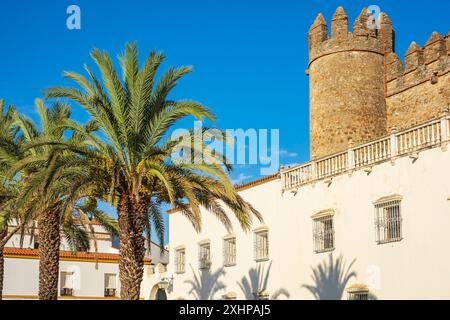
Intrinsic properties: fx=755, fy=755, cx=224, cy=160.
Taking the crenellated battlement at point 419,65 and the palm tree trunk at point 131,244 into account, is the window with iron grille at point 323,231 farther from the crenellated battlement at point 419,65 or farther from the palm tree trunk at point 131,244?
the palm tree trunk at point 131,244

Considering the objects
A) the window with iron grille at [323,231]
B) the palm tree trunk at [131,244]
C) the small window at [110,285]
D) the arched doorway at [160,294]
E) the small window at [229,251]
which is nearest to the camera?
the palm tree trunk at [131,244]

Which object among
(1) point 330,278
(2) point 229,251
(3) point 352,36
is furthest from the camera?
(2) point 229,251

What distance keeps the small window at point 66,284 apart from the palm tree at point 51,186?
18573 millimetres

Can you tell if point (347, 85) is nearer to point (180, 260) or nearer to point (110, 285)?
point (180, 260)

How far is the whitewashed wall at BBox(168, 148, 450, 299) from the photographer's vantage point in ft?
76.2

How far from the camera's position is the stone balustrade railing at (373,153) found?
23.6 m

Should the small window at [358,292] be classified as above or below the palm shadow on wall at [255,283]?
below

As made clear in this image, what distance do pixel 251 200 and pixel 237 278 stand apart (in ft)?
11.4

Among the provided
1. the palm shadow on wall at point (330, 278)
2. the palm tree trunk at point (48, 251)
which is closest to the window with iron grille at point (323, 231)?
the palm shadow on wall at point (330, 278)

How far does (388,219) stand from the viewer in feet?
82.9

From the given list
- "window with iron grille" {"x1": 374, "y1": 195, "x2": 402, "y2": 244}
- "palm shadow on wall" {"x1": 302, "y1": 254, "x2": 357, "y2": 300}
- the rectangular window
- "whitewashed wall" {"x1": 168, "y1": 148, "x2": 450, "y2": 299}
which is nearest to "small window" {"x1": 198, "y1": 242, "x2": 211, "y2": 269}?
"whitewashed wall" {"x1": 168, "y1": 148, "x2": 450, "y2": 299}

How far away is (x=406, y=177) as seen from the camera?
24.5m

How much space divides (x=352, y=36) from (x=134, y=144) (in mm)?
16202

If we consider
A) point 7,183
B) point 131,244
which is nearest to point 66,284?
point 7,183
